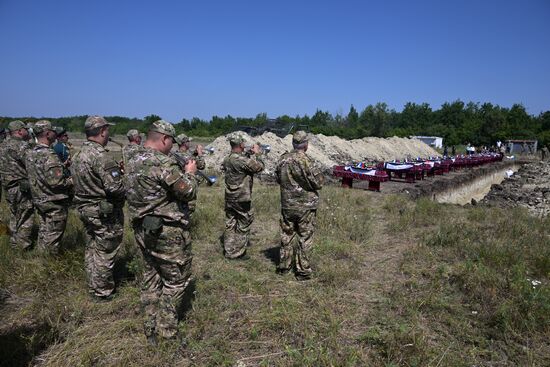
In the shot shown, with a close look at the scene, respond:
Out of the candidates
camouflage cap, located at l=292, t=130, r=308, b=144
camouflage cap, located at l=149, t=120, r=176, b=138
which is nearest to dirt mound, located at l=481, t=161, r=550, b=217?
camouflage cap, located at l=292, t=130, r=308, b=144

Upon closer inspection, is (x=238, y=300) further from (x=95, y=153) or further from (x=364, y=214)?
(x=364, y=214)

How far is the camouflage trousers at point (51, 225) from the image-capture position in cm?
472

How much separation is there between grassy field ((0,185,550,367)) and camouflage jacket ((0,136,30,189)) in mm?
955

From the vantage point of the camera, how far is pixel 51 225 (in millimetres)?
4777

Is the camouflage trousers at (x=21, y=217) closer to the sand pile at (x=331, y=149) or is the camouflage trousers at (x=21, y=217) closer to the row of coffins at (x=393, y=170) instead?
the row of coffins at (x=393, y=170)

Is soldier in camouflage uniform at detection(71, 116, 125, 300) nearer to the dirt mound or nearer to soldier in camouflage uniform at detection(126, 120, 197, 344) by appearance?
soldier in camouflage uniform at detection(126, 120, 197, 344)

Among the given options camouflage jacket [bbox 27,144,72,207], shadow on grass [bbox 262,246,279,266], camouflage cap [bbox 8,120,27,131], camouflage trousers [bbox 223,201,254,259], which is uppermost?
camouflage cap [bbox 8,120,27,131]

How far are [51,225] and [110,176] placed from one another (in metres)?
1.75

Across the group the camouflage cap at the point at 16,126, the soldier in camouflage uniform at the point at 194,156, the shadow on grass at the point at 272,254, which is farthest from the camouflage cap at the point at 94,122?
the shadow on grass at the point at 272,254

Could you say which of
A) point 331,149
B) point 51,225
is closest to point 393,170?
point 331,149

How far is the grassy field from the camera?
3.15 meters

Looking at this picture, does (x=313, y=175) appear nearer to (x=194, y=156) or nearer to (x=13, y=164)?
(x=194, y=156)

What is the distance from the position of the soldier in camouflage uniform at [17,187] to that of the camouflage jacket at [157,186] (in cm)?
337

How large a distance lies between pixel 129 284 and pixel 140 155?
2099 mm
